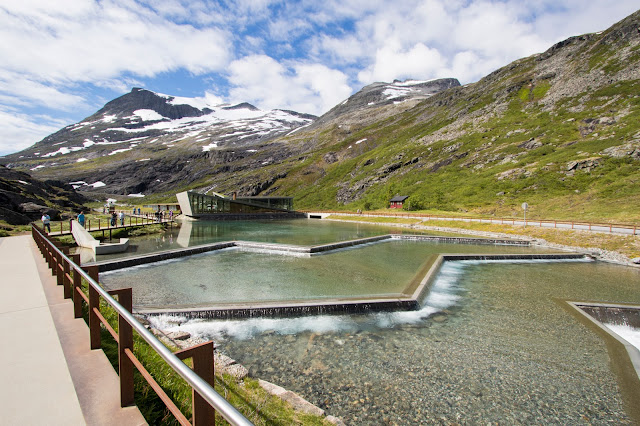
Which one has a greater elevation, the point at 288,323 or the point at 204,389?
the point at 204,389

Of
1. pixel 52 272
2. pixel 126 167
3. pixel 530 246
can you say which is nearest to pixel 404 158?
pixel 530 246

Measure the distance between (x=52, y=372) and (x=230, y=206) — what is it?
6513cm

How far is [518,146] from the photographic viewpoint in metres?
80.9

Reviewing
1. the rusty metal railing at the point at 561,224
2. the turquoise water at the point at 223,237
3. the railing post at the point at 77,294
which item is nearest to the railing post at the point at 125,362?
the railing post at the point at 77,294

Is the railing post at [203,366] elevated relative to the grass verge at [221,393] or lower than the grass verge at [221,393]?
elevated

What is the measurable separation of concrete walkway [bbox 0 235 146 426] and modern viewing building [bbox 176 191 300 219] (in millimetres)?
54336

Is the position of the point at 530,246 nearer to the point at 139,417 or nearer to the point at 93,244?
the point at 139,417

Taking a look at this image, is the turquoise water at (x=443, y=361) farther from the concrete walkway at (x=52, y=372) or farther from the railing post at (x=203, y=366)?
the railing post at (x=203, y=366)

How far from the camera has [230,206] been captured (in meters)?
67.4

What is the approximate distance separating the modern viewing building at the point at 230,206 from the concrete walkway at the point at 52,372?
178ft

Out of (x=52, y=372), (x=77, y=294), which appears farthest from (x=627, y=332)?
(x=77, y=294)

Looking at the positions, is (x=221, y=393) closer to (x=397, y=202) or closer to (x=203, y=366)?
(x=203, y=366)

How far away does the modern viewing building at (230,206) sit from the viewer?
59469mm

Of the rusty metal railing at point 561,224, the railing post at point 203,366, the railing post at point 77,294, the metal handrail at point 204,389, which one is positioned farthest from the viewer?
the rusty metal railing at point 561,224
